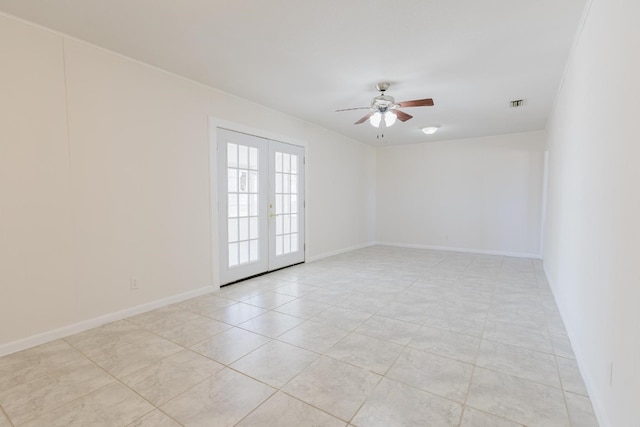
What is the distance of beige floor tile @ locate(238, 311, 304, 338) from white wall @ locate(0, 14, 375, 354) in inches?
46.9

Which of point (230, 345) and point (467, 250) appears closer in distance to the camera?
point (230, 345)

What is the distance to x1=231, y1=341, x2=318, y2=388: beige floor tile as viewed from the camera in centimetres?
209

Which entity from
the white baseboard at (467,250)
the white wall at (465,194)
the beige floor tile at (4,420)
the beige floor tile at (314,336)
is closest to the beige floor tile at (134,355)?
the beige floor tile at (4,420)

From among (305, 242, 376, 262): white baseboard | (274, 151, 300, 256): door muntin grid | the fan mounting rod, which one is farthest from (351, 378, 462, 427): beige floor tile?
(305, 242, 376, 262): white baseboard

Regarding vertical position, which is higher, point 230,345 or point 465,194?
point 465,194

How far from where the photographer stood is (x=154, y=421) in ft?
5.47

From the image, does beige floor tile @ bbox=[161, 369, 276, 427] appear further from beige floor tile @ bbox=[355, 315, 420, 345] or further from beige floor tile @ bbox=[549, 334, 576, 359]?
beige floor tile @ bbox=[549, 334, 576, 359]

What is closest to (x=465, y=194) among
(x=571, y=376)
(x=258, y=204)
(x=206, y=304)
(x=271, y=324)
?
(x=258, y=204)

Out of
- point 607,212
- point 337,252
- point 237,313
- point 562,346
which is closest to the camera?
point 607,212

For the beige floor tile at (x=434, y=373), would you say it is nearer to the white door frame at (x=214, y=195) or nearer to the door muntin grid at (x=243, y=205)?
the white door frame at (x=214, y=195)

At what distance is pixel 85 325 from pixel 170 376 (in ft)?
4.53

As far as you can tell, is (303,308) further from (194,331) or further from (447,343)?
(447,343)

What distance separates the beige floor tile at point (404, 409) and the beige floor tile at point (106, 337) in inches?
81.8

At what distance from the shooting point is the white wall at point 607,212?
51.8 inches
